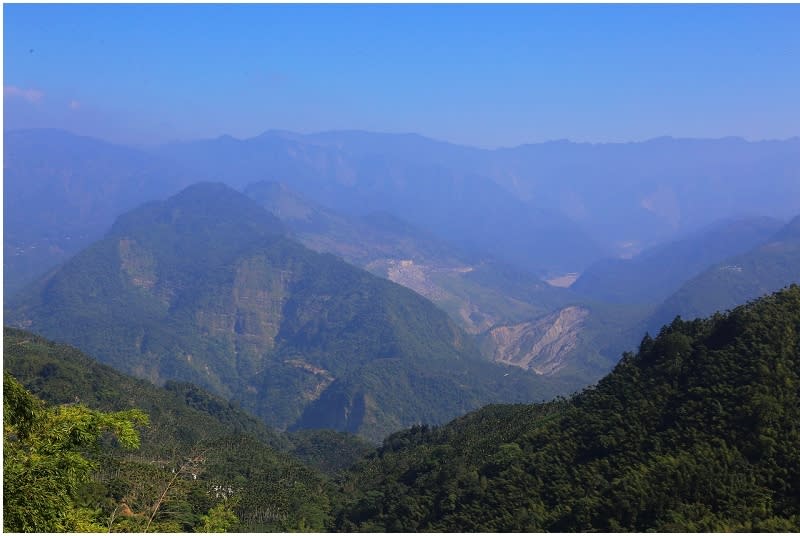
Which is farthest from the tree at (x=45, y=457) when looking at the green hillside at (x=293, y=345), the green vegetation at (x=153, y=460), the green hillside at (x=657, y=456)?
the green hillside at (x=293, y=345)

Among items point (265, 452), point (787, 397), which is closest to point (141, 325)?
point (265, 452)

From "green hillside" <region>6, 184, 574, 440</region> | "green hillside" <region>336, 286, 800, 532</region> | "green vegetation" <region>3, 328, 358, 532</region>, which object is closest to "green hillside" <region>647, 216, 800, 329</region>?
"green hillside" <region>6, 184, 574, 440</region>

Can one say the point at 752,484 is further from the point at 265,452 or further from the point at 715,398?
the point at 265,452

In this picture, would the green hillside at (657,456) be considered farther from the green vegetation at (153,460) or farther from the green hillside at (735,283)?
the green hillside at (735,283)

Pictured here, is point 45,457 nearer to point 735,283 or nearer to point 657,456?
point 657,456

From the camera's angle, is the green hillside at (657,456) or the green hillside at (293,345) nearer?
the green hillside at (657,456)

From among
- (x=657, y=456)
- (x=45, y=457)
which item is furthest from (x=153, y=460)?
(x=45, y=457)

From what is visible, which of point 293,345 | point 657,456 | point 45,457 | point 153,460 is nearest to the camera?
point 45,457

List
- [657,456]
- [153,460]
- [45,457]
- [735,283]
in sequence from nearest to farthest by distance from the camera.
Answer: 1. [45,457]
2. [657,456]
3. [153,460]
4. [735,283]
